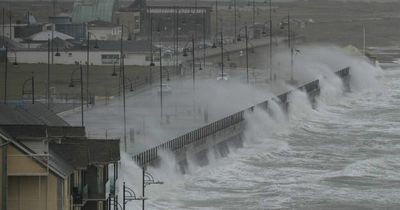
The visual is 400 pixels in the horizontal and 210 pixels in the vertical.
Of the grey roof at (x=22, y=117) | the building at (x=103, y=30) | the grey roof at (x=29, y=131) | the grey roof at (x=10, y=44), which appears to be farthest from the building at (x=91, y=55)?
the grey roof at (x=29, y=131)

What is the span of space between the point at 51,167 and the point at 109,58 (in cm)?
5910

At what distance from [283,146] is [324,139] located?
2.99 meters

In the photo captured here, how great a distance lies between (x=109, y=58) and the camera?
71250 millimetres

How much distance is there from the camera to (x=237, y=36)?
3932 inches

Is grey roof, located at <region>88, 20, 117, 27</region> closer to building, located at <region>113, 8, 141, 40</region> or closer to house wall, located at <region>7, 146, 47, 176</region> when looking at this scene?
building, located at <region>113, 8, 141, 40</region>

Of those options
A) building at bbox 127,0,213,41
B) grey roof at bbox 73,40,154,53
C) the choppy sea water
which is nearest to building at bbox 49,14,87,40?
building at bbox 127,0,213,41

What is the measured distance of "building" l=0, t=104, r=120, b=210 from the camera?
39.5 feet

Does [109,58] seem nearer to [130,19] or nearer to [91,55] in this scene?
[91,55]

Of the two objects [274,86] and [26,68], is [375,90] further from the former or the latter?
[26,68]

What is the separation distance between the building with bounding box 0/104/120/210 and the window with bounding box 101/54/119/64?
55.5m

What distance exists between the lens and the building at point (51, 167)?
1205 cm

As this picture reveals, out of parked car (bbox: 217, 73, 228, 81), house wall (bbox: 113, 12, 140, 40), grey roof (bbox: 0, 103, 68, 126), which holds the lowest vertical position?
grey roof (bbox: 0, 103, 68, 126)

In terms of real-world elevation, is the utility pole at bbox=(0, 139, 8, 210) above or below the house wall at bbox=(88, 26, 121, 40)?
below

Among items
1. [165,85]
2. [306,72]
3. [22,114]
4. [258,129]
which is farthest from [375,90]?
[22,114]
